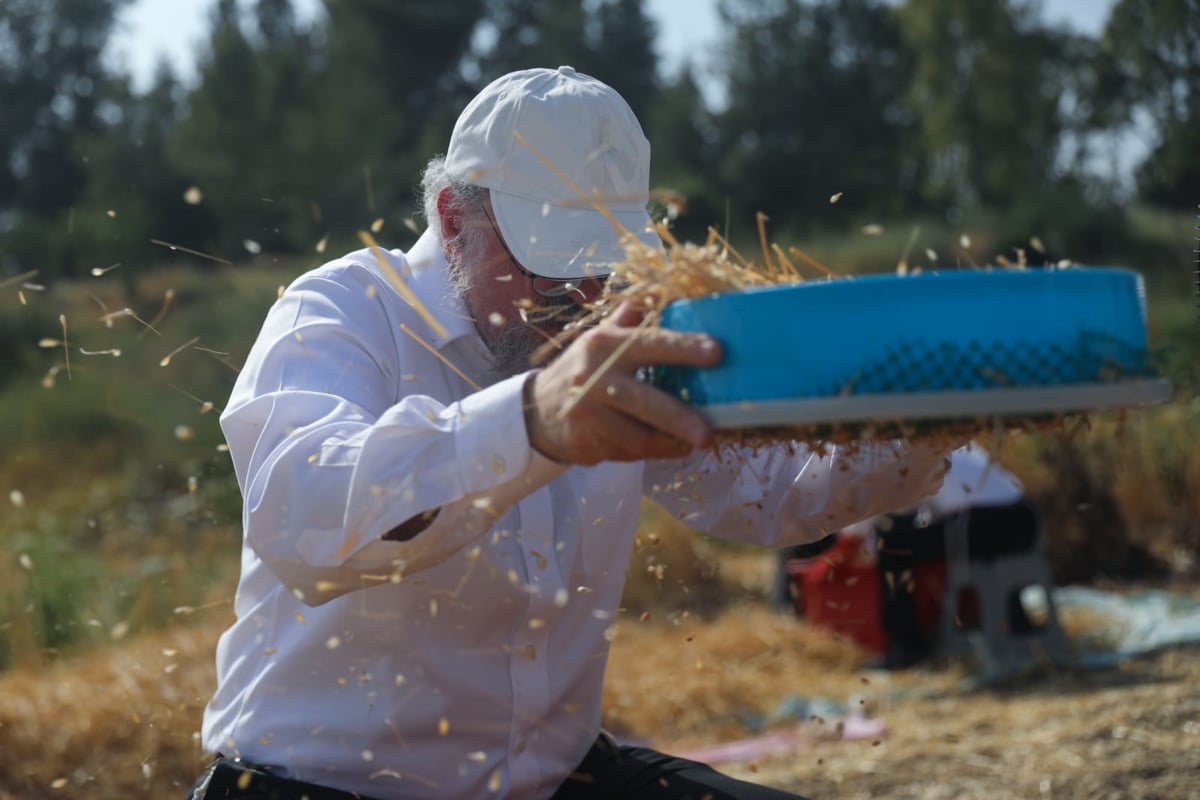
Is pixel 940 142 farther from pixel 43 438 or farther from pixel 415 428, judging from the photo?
pixel 415 428

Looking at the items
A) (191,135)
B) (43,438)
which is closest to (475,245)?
(43,438)

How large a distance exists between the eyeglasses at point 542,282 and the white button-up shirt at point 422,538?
0.49ft

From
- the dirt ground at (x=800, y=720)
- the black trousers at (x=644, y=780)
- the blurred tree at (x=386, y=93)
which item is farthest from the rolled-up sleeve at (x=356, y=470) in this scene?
the blurred tree at (x=386, y=93)

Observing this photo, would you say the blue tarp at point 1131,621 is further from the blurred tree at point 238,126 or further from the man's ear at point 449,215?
the blurred tree at point 238,126

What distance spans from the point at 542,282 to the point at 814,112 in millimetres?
29388

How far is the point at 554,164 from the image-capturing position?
90.3 inches

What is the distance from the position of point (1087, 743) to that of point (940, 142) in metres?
21.5

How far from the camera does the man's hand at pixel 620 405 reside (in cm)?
160

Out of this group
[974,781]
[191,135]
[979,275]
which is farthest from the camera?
[191,135]

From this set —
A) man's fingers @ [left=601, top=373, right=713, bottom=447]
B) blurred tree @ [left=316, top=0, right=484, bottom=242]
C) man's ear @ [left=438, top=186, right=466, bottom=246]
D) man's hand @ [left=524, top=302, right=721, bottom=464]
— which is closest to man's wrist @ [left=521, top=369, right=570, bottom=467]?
man's hand @ [left=524, top=302, right=721, bottom=464]

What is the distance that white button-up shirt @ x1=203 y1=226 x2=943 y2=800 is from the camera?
5.65 ft

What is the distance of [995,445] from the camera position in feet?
5.38

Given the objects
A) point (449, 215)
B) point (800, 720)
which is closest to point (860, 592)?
point (800, 720)

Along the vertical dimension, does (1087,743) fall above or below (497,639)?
below
